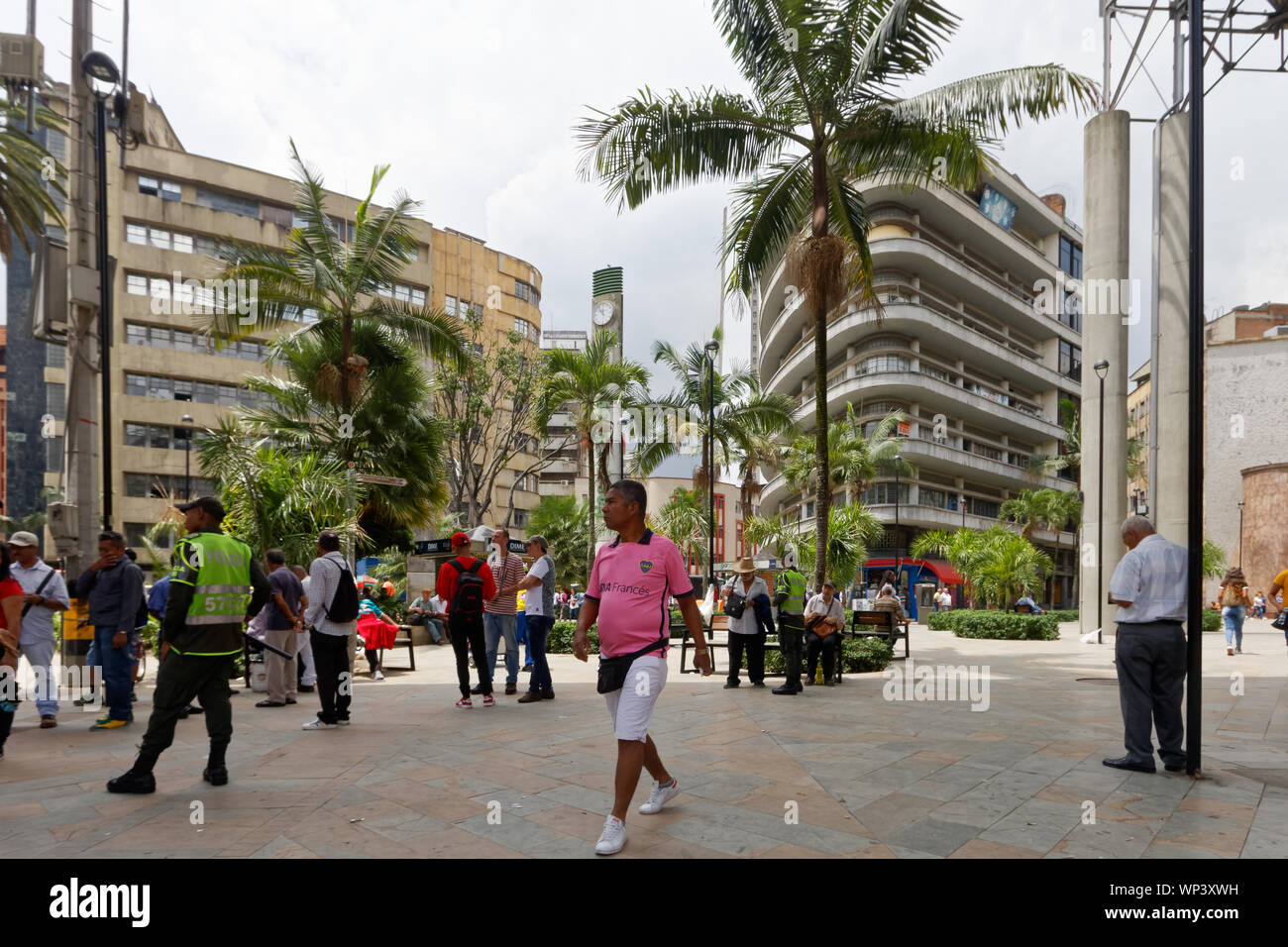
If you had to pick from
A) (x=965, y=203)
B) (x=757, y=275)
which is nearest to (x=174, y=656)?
(x=757, y=275)

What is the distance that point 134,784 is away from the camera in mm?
5246

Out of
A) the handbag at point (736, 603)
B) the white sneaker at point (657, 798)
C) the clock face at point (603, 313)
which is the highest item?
the clock face at point (603, 313)

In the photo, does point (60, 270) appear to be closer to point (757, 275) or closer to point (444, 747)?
point (444, 747)

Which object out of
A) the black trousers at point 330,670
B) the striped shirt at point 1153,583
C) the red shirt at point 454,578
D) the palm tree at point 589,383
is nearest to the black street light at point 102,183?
the black trousers at point 330,670

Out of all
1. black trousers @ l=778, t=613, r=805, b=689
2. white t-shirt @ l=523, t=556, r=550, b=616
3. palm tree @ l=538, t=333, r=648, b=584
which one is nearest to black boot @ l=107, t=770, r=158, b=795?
white t-shirt @ l=523, t=556, r=550, b=616

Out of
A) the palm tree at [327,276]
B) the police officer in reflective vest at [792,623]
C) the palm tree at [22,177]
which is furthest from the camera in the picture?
the palm tree at [327,276]

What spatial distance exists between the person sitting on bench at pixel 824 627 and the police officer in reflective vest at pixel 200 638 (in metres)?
7.28

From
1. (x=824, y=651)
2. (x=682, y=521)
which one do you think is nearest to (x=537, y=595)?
(x=824, y=651)

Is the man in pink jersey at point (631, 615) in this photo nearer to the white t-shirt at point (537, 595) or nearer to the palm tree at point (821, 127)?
the white t-shirt at point (537, 595)

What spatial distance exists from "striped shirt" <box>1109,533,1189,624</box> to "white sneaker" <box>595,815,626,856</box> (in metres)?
3.82

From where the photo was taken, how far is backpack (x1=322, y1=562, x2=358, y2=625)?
298 inches

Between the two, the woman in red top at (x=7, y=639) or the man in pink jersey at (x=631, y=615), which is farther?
the woman in red top at (x=7, y=639)

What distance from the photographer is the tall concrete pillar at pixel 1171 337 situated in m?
21.0

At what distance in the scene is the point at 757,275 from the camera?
1330cm
